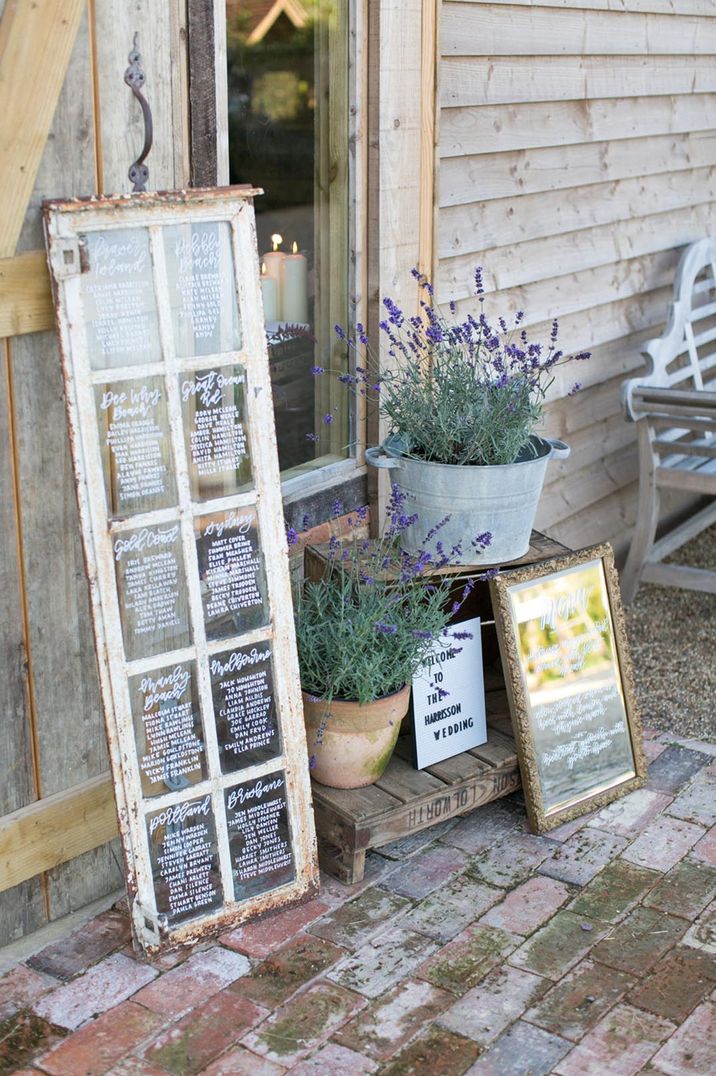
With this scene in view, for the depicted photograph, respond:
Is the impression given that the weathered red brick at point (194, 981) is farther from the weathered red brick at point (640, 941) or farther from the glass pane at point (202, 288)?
the glass pane at point (202, 288)

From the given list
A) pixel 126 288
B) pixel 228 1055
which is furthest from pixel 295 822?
pixel 126 288

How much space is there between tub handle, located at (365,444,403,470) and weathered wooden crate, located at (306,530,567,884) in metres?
0.27

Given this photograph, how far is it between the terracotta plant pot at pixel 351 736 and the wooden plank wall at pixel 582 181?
1.38m

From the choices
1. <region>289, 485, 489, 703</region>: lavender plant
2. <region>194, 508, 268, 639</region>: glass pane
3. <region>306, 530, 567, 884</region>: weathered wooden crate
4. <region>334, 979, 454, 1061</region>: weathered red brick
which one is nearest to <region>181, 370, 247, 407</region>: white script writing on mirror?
<region>194, 508, 268, 639</region>: glass pane

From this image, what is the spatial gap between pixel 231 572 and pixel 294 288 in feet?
3.41

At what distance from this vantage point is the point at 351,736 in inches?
122

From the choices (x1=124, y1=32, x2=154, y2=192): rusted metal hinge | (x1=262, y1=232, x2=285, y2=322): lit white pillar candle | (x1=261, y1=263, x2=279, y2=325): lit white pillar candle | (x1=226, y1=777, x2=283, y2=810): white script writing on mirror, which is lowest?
(x1=226, y1=777, x2=283, y2=810): white script writing on mirror

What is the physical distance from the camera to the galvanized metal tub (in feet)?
10.6

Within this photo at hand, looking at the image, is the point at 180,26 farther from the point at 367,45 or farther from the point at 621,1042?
the point at 621,1042

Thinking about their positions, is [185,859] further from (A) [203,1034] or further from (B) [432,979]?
(B) [432,979]

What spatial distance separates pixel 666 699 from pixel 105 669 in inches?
88.8

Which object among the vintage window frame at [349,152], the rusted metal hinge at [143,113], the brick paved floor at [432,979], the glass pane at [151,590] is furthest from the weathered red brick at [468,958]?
the rusted metal hinge at [143,113]

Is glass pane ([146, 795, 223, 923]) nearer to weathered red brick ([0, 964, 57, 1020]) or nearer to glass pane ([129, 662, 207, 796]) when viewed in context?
glass pane ([129, 662, 207, 796])

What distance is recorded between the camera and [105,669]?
2.64 meters
